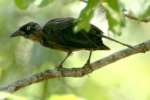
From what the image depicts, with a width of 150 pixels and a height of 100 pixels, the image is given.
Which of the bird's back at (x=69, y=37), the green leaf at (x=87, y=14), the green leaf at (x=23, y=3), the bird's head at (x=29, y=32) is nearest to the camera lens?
the green leaf at (x=87, y=14)

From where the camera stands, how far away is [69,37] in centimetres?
148

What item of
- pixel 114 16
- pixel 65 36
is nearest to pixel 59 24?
pixel 65 36

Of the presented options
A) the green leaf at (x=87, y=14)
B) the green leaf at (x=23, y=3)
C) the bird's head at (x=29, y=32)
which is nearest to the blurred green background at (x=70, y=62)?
the bird's head at (x=29, y=32)

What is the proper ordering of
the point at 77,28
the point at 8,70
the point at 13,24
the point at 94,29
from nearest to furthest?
the point at 77,28
the point at 94,29
the point at 8,70
the point at 13,24

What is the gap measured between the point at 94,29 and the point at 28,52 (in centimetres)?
79

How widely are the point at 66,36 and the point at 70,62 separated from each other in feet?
1.95

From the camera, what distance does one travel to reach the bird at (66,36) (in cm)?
143

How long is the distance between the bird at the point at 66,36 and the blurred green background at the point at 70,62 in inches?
16.0

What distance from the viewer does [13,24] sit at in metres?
2.25

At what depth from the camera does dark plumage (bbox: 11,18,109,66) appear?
1426 mm

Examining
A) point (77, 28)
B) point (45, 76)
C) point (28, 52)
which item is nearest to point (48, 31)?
point (45, 76)

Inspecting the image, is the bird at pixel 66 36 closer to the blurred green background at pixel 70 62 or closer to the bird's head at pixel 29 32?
the bird's head at pixel 29 32

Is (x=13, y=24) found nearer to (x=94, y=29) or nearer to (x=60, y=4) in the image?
(x=60, y=4)

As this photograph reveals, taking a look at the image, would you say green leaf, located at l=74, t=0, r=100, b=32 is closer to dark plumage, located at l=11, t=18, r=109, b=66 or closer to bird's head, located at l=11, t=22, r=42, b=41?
dark plumage, located at l=11, t=18, r=109, b=66
